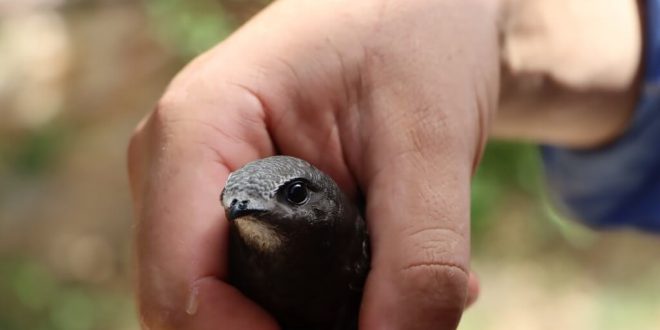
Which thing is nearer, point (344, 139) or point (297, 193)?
point (297, 193)

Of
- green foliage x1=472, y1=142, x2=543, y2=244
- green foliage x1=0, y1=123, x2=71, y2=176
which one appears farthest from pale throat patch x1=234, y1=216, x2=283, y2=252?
green foliage x1=0, y1=123, x2=71, y2=176

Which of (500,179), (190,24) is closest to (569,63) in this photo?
(500,179)

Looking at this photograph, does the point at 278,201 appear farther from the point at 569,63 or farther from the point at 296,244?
the point at 569,63

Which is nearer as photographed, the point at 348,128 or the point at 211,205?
the point at 211,205

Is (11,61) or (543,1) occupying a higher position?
(543,1)

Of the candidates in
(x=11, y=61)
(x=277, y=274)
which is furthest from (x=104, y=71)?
(x=277, y=274)

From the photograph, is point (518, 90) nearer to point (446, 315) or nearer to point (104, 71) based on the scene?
point (446, 315)
